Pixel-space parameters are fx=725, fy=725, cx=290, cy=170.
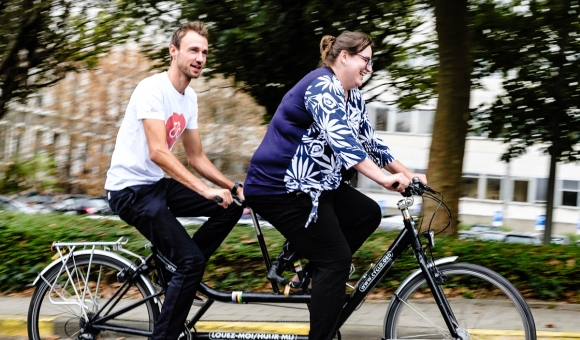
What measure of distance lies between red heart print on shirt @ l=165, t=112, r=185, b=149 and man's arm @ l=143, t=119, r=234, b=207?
155mm

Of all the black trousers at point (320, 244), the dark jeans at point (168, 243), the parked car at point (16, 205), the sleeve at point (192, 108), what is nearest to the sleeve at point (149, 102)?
the sleeve at point (192, 108)

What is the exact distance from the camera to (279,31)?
10.1m

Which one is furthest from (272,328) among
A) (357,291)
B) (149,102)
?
(149,102)

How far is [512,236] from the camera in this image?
2234cm

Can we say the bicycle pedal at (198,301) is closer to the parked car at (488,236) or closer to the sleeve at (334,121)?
the sleeve at (334,121)

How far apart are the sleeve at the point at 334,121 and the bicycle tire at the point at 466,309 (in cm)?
84

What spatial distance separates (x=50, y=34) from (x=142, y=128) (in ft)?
33.0

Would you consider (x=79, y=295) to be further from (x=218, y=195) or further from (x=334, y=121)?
(x=334, y=121)

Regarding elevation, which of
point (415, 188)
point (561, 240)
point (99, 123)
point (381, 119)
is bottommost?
point (381, 119)

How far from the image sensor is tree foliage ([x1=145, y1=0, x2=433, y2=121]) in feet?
32.2

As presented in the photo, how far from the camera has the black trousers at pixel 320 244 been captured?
12.9 ft

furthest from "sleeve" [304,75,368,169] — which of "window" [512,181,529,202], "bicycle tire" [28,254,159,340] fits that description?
"window" [512,181,529,202]

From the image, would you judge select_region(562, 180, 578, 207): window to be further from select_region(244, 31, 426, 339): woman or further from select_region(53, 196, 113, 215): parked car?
select_region(244, 31, 426, 339): woman

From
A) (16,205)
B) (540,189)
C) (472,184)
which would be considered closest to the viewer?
(16,205)
